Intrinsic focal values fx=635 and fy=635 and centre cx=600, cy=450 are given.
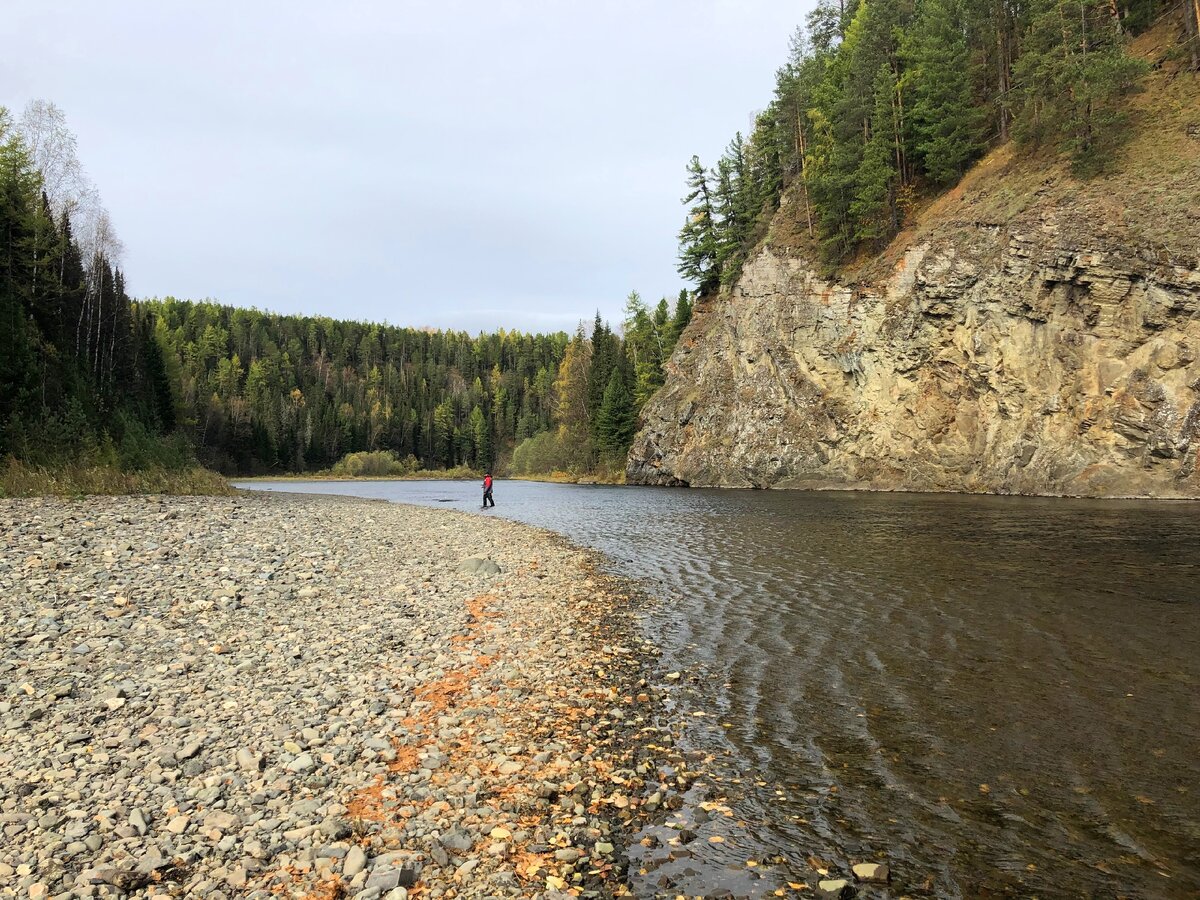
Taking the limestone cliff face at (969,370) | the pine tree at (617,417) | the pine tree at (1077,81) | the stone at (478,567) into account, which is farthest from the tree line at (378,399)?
the stone at (478,567)

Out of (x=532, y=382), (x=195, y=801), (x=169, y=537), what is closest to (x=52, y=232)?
(x=169, y=537)

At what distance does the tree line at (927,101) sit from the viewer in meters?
40.1

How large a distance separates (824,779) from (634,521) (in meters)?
27.6

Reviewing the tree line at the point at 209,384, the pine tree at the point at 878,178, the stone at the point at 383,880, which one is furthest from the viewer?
the pine tree at the point at 878,178

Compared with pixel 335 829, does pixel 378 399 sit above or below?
above

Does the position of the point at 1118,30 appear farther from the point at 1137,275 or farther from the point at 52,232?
the point at 52,232

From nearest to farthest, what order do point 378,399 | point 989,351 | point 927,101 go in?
point 989,351 < point 927,101 < point 378,399

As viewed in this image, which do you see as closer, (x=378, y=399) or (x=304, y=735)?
(x=304, y=735)

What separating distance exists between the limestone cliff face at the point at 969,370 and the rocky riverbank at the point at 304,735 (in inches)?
1426

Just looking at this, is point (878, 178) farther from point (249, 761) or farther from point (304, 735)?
point (249, 761)

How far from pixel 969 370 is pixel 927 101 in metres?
21.7

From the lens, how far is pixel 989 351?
1676 inches

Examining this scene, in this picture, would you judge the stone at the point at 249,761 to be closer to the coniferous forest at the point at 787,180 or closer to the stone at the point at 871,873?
the stone at the point at 871,873

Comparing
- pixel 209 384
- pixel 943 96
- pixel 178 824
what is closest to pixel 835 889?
pixel 178 824
